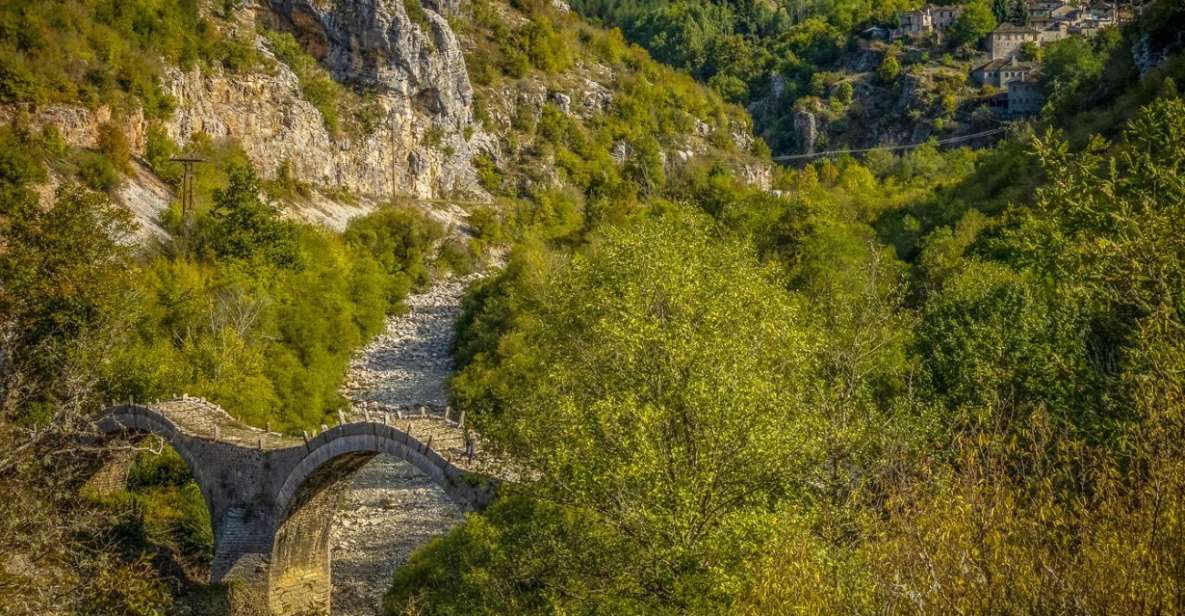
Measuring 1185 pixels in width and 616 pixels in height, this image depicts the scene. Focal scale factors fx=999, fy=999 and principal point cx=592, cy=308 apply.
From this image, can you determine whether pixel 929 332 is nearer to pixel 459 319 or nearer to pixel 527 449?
pixel 527 449

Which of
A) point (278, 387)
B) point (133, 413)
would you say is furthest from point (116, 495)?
point (278, 387)

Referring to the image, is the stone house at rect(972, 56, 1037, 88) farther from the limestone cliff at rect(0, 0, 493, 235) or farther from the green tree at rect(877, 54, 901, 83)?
the limestone cliff at rect(0, 0, 493, 235)

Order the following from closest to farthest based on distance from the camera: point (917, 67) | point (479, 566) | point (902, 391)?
1. point (479, 566)
2. point (902, 391)
3. point (917, 67)

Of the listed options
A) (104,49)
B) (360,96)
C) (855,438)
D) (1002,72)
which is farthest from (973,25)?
(855,438)

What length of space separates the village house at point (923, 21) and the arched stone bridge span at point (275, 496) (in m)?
100

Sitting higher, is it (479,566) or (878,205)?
(878,205)

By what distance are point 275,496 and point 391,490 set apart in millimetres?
7875

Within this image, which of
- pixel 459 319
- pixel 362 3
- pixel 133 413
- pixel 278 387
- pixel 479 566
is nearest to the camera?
pixel 479 566

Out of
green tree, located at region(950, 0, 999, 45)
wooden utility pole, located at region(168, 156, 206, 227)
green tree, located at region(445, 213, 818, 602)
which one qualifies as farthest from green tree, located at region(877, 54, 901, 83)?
green tree, located at region(445, 213, 818, 602)

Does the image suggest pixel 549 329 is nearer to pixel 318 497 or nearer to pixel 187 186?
pixel 318 497

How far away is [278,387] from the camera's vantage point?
34.7m

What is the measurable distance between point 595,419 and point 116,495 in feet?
64.7

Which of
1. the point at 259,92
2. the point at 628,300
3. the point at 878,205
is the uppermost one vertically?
the point at 259,92

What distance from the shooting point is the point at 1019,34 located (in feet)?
331
